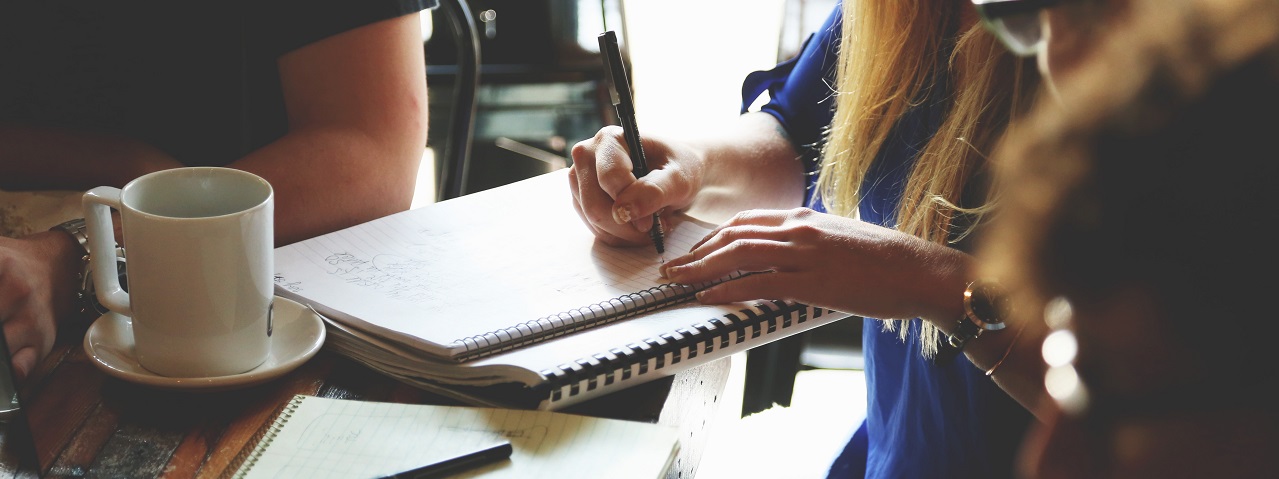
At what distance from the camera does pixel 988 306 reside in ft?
2.43

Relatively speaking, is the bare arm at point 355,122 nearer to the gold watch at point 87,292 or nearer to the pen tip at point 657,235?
the gold watch at point 87,292

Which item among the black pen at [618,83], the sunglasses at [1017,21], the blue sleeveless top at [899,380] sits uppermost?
the sunglasses at [1017,21]

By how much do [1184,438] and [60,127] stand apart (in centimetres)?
110

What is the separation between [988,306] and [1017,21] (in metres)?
0.33

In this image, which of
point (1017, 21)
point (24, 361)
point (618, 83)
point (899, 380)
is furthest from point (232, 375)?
point (899, 380)

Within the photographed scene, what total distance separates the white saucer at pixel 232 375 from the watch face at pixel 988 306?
513mm

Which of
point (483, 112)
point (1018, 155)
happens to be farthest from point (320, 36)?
point (483, 112)

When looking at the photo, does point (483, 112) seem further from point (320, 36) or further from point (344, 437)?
point (344, 437)

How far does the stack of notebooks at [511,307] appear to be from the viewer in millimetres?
627

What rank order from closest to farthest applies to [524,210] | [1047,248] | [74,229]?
1. [1047,248]
2. [74,229]
3. [524,210]

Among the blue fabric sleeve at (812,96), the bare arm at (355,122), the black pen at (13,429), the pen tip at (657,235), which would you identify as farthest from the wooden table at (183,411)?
the blue fabric sleeve at (812,96)

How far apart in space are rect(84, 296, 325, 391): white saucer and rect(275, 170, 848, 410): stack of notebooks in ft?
0.06

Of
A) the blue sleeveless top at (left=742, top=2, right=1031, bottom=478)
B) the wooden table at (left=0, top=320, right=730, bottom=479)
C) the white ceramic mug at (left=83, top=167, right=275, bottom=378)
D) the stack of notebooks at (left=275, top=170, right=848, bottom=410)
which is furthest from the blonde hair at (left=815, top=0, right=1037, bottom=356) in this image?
the white ceramic mug at (left=83, top=167, right=275, bottom=378)

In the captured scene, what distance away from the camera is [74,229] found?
0.76 m
